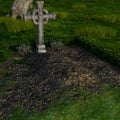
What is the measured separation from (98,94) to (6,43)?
918cm

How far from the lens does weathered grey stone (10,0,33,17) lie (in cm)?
2791

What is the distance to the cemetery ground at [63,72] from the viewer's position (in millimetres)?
13055

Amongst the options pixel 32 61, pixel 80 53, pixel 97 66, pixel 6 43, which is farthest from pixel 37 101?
pixel 6 43

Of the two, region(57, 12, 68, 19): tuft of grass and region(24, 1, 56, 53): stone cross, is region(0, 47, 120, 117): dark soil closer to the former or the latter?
region(24, 1, 56, 53): stone cross

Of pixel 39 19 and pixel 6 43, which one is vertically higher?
pixel 39 19

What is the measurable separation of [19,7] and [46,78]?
538 inches

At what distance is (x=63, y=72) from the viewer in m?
15.5

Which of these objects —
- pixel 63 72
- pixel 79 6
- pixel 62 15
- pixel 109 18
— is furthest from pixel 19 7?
pixel 63 72

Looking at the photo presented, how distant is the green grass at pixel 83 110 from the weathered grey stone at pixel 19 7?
49.9 ft

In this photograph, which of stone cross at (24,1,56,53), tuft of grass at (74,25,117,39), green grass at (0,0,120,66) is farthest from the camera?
tuft of grass at (74,25,117,39)

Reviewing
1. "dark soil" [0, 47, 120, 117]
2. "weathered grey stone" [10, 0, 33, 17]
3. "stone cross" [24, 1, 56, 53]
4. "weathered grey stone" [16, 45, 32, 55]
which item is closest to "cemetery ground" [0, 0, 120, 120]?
"dark soil" [0, 47, 120, 117]

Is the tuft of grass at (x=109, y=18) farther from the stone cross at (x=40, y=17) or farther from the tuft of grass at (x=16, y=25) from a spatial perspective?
the stone cross at (x=40, y=17)

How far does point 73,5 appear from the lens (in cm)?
3184

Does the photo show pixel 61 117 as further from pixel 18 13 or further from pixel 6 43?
pixel 18 13
